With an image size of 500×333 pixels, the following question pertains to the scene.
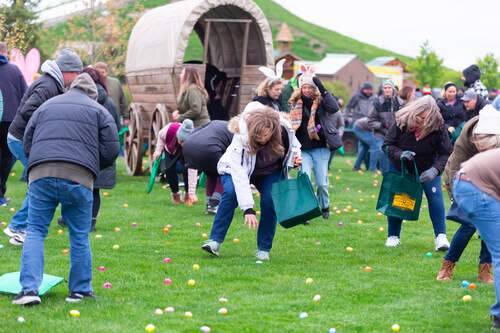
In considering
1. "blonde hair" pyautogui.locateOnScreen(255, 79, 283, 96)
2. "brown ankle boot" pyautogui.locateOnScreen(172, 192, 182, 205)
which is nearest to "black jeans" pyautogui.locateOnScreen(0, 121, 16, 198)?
"brown ankle boot" pyautogui.locateOnScreen(172, 192, 182, 205)

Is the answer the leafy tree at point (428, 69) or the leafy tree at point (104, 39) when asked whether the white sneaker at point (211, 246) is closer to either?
the leafy tree at point (104, 39)

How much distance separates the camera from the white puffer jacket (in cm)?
850

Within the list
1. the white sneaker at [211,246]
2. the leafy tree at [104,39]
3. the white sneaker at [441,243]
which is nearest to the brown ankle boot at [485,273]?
the white sneaker at [441,243]

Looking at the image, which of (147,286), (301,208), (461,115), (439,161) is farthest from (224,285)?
(461,115)

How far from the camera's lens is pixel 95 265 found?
868 centimetres

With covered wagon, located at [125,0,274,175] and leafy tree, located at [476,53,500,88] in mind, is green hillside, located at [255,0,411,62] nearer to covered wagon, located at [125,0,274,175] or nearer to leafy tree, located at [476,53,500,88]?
leafy tree, located at [476,53,500,88]

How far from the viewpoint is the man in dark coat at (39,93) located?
787 cm

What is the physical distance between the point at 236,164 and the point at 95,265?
1.53 meters

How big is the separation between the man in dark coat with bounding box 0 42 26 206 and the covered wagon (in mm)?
3162

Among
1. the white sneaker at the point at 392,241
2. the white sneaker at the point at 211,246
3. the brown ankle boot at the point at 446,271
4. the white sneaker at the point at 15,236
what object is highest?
the brown ankle boot at the point at 446,271

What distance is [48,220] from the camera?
23.0 ft

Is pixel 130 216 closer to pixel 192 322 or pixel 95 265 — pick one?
pixel 95 265

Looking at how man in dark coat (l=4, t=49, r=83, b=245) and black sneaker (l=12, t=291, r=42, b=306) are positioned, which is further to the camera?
man in dark coat (l=4, t=49, r=83, b=245)

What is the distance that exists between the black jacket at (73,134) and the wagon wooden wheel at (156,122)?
865cm
